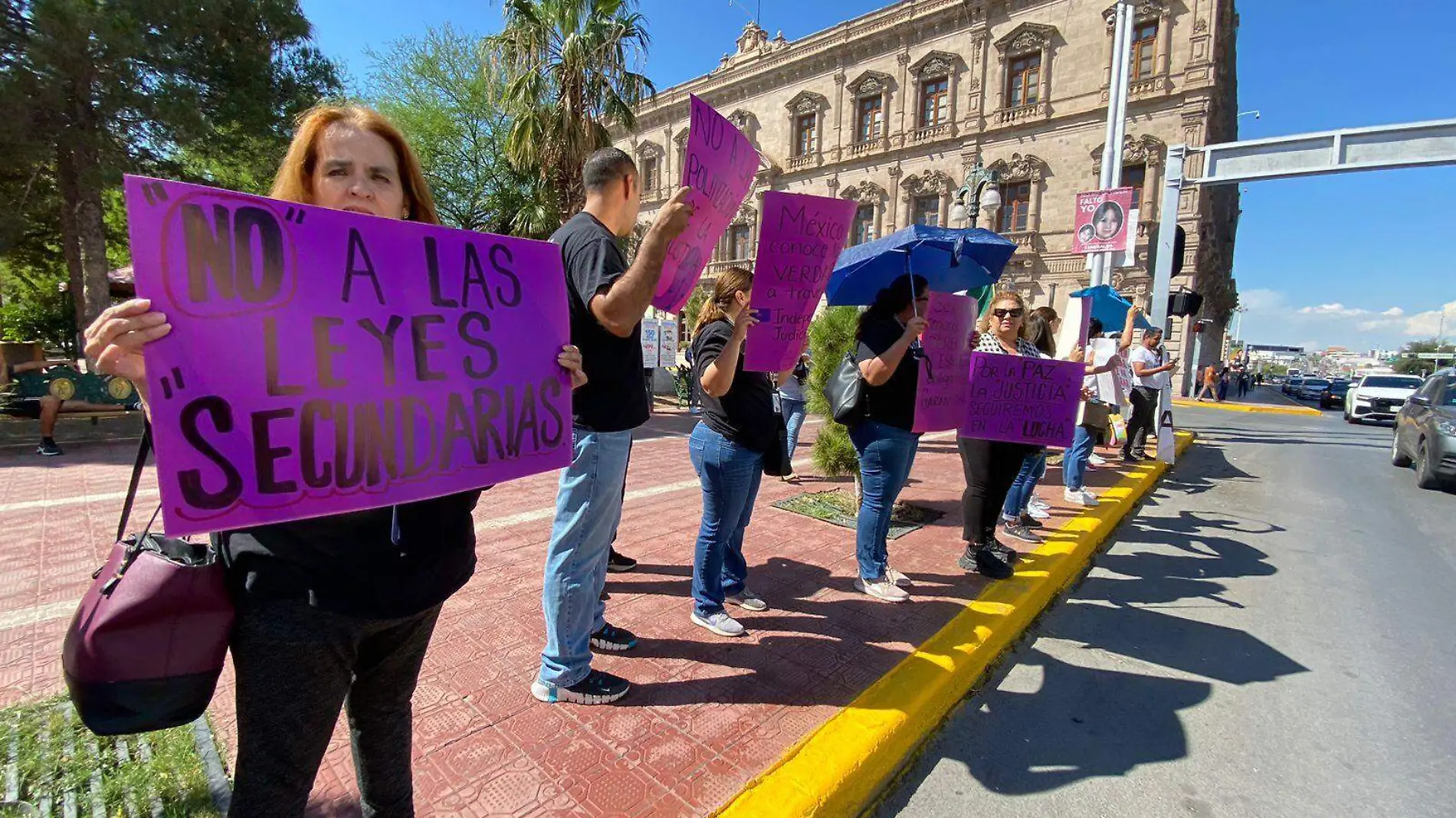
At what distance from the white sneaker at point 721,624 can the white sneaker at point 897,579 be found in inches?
40.7

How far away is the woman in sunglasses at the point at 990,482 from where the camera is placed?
13.2 ft

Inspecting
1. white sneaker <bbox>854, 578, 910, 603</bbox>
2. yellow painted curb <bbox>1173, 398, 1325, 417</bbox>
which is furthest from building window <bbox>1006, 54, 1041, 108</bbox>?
white sneaker <bbox>854, 578, 910, 603</bbox>

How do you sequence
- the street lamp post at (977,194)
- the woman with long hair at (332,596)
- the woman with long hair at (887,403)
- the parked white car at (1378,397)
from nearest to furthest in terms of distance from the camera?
the woman with long hair at (332,596) < the woman with long hair at (887,403) < the street lamp post at (977,194) < the parked white car at (1378,397)

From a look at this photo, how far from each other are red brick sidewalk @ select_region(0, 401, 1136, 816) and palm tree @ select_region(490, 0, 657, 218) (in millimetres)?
9140

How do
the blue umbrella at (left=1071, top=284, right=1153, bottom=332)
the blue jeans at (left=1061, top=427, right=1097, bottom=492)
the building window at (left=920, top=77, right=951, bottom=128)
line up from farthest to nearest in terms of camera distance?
the building window at (left=920, top=77, right=951, bottom=128), the blue umbrella at (left=1071, top=284, right=1153, bottom=332), the blue jeans at (left=1061, top=427, right=1097, bottom=492)

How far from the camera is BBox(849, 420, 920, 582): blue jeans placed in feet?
11.2

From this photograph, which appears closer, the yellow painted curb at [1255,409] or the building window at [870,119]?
the yellow painted curb at [1255,409]

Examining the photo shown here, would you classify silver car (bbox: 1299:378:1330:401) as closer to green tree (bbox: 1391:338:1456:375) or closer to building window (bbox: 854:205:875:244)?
building window (bbox: 854:205:875:244)

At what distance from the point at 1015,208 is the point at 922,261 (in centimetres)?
2564

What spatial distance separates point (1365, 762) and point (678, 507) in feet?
13.8

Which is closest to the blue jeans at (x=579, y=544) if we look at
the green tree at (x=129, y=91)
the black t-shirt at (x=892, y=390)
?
the black t-shirt at (x=892, y=390)

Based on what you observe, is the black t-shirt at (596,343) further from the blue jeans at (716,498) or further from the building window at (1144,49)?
the building window at (1144,49)

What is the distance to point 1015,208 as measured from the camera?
26031 mm

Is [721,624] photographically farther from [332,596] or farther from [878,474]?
[332,596]
